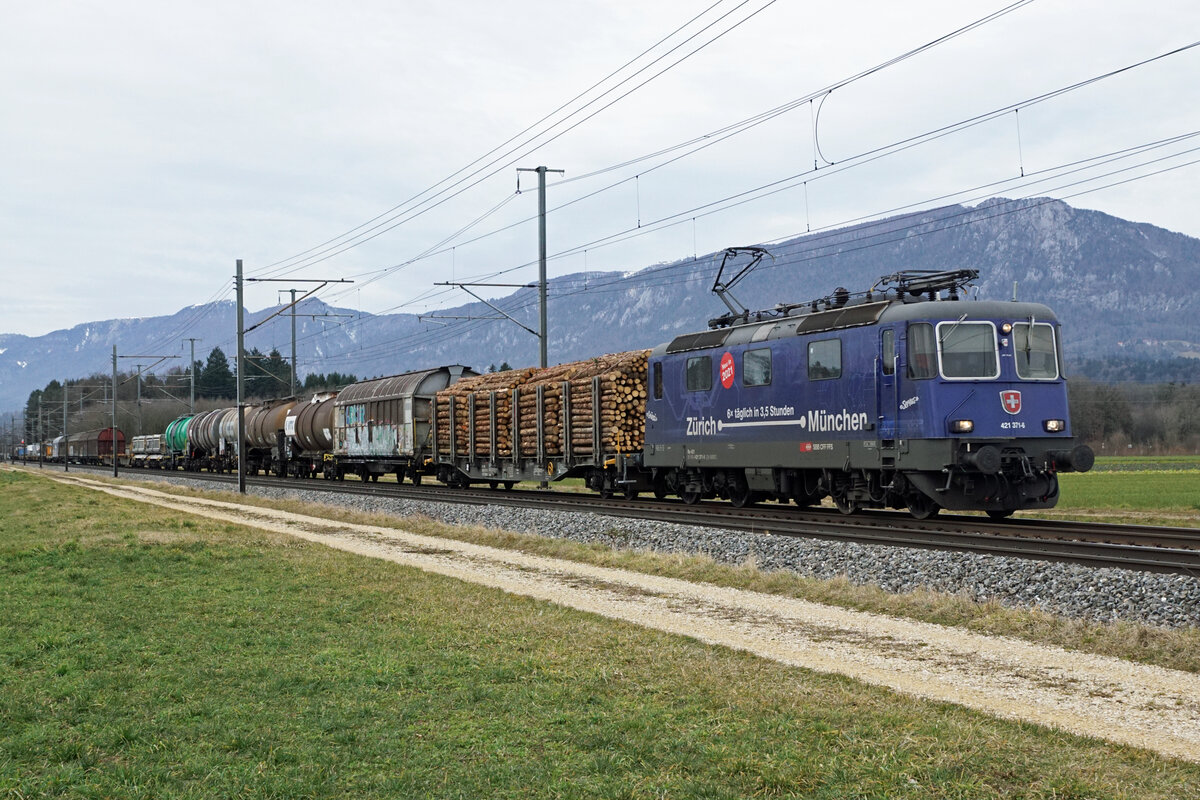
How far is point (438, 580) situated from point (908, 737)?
29.8 feet

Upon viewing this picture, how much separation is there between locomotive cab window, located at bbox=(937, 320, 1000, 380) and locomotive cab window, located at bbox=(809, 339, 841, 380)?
2334mm

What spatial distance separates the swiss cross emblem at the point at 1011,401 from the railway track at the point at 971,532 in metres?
2.10

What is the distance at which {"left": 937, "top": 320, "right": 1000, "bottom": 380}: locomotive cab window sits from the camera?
19000 millimetres

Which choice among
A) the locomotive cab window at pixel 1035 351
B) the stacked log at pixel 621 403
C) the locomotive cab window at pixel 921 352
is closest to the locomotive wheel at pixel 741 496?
the stacked log at pixel 621 403

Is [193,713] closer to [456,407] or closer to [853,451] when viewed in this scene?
[853,451]

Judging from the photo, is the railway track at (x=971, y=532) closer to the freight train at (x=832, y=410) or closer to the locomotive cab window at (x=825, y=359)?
the freight train at (x=832, y=410)

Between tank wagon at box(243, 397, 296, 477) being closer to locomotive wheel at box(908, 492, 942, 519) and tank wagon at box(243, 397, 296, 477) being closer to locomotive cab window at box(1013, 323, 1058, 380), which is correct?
locomotive wheel at box(908, 492, 942, 519)

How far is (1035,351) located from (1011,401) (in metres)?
1.28

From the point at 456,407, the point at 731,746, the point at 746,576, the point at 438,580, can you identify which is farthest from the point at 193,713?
the point at 456,407

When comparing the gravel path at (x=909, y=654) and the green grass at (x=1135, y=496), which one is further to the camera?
the green grass at (x=1135, y=496)

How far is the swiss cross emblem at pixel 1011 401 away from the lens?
19.0 meters

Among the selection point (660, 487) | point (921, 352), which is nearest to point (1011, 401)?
point (921, 352)

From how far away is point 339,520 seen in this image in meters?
26.5

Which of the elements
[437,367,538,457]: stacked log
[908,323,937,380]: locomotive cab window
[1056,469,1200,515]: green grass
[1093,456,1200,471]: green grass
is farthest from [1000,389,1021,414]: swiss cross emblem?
[1093,456,1200,471]: green grass
